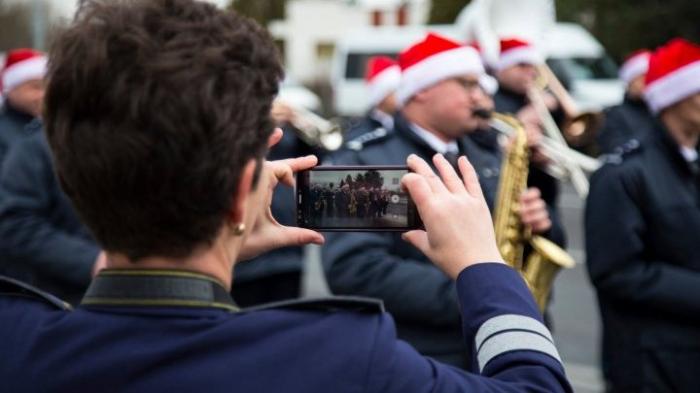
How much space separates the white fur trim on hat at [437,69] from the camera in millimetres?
4238

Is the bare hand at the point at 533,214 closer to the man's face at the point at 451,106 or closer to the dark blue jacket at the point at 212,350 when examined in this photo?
the man's face at the point at 451,106

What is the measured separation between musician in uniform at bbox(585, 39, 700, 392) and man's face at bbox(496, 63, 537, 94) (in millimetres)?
2774

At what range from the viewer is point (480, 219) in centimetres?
166

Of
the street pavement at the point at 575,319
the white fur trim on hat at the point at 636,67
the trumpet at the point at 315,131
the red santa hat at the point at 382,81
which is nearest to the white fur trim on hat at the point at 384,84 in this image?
the red santa hat at the point at 382,81

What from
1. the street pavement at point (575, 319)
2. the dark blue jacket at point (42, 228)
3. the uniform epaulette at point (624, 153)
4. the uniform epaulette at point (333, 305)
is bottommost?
the street pavement at point (575, 319)

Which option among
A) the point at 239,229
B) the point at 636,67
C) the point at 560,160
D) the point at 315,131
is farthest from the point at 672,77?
the point at 636,67

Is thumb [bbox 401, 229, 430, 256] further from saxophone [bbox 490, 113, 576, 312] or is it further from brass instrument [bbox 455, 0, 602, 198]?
brass instrument [bbox 455, 0, 602, 198]

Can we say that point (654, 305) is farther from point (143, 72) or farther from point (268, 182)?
point (143, 72)

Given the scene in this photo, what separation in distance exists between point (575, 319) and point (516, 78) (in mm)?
1947

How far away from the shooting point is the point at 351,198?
189 centimetres

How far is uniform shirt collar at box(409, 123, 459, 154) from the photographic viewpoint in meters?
4.02

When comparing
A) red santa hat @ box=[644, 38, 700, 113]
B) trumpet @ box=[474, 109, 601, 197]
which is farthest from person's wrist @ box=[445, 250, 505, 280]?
trumpet @ box=[474, 109, 601, 197]

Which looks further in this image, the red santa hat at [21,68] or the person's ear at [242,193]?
the red santa hat at [21,68]

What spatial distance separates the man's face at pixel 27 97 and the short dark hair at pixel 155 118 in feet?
14.7
